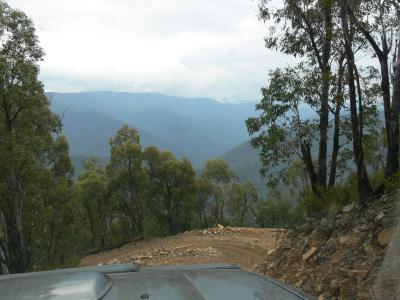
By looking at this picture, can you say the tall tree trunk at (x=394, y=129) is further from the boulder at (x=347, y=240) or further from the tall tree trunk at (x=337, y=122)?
the tall tree trunk at (x=337, y=122)

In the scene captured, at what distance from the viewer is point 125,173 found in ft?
123

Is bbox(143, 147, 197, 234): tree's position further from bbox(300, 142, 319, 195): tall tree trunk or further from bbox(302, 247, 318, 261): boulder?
bbox(302, 247, 318, 261): boulder

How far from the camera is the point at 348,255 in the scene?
24.7 ft

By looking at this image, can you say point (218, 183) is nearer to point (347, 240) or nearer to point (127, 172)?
point (127, 172)

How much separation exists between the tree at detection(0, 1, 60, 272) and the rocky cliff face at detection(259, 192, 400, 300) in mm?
10336

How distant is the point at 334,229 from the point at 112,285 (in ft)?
23.6

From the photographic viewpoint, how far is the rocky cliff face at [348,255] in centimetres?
631

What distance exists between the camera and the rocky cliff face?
20.7ft

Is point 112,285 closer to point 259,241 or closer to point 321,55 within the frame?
point 321,55

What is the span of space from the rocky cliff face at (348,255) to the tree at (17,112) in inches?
407

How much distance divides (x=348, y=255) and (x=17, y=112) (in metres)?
13.4

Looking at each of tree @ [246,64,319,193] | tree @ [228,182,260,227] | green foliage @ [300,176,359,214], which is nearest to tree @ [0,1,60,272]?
tree @ [246,64,319,193]

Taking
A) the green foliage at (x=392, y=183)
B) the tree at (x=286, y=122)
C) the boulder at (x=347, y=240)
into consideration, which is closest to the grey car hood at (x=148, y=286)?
the boulder at (x=347, y=240)

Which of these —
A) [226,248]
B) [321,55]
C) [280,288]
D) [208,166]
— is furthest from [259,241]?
[208,166]
